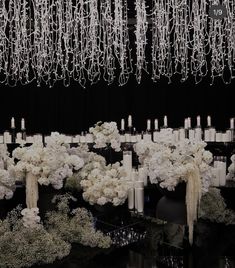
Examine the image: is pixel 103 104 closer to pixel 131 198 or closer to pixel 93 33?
pixel 93 33

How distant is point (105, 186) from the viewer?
7.47ft

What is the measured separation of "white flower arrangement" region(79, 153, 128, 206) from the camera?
7.40 ft

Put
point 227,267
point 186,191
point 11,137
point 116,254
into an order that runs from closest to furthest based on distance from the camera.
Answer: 1. point 227,267
2. point 116,254
3. point 186,191
4. point 11,137

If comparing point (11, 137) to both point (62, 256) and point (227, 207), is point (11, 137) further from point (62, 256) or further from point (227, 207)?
point (62, 256)

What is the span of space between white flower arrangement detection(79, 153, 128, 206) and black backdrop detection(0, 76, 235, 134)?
21.1 feet

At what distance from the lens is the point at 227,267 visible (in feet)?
5.70

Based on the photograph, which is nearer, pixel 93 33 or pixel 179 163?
pixel 179 163

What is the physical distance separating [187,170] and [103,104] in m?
6.78

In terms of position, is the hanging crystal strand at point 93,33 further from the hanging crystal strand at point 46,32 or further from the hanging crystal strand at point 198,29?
the hanging crystal strand at point 198,29

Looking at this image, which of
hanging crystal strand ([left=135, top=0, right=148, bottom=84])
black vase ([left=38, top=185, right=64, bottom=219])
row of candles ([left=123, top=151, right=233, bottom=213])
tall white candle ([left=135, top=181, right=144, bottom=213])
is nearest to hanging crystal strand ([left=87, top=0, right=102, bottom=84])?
hanging crystal strand ([left=135, top=0, right=148, bottom=84])

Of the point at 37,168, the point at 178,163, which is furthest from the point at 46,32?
the point at 178,163

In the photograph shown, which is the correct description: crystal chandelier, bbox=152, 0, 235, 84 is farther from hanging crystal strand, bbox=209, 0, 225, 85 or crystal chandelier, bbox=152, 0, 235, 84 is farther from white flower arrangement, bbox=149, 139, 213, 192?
white flower arrangement, bbox=149, 139, 213, 192

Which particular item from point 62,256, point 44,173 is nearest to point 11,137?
point 44,173

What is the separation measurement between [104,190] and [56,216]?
0.94 feet
